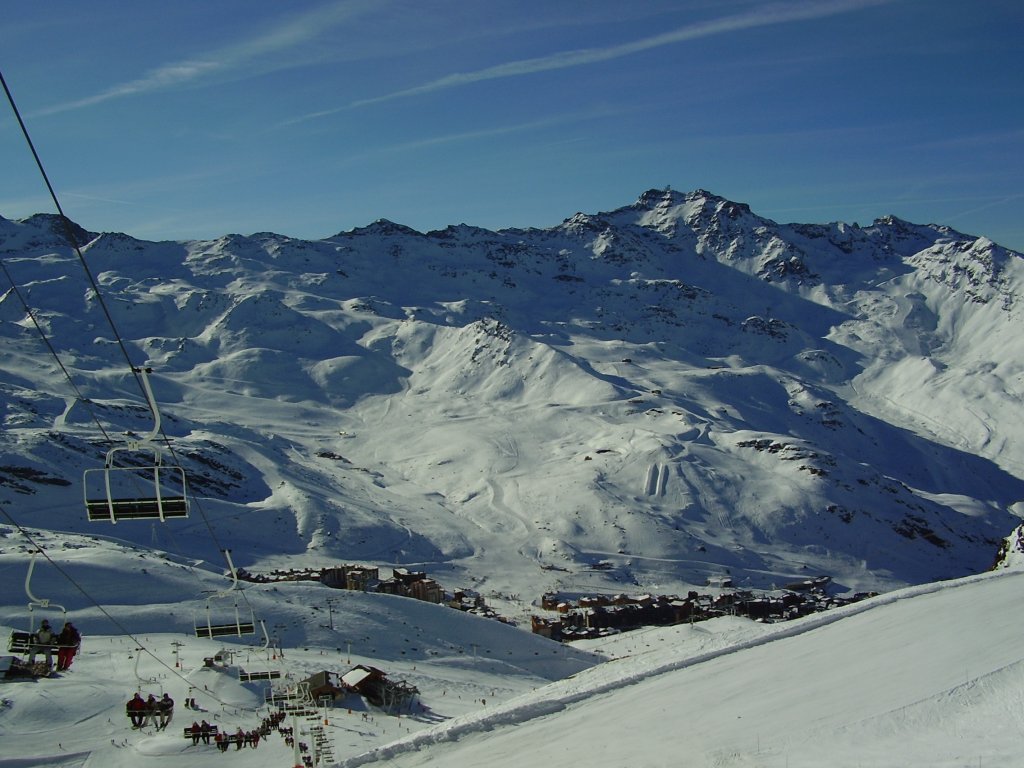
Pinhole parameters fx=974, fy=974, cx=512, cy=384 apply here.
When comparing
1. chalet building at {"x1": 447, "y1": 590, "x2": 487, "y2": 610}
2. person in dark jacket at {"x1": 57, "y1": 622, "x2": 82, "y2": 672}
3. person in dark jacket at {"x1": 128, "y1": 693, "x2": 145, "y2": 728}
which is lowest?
chalet building at {"x1": 447, "y1": 590, "x2": 487, "y2": 610}

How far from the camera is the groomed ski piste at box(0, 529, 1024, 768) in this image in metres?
23.0

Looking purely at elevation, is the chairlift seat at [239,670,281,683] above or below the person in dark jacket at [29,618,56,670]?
below

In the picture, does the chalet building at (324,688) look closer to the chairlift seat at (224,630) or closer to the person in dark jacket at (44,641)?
the chairlift seat at (224,630)

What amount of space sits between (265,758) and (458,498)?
82.7m

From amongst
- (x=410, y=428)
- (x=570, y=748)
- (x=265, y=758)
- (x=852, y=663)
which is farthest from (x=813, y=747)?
(x=410, y=428)

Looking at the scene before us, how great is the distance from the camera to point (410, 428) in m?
145

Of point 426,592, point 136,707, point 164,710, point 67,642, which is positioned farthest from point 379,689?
point 426,592

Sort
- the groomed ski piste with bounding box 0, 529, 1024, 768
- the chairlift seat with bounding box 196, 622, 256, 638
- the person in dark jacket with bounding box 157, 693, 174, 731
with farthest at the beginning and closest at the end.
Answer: the person in dark jacket with bounding box 157, 693, 174, 731 < the chairlift seat with bounding box 196, 622, 256, 638 < the groomed ski piste with bounding box 0, 529, 1024, 768

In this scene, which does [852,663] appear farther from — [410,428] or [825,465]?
[410,428]

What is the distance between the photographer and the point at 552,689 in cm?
3366

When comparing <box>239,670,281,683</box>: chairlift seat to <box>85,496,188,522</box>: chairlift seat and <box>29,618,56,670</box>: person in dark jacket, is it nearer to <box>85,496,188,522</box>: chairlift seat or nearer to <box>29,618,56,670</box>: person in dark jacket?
<box>29,618,56,670</box>: person in dark jacket

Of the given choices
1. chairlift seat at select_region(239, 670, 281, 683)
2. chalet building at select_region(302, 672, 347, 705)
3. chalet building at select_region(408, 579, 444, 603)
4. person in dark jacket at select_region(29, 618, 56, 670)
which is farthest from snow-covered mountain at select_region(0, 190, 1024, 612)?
person in dark jacket at select_region(29, 618, 56, 670)

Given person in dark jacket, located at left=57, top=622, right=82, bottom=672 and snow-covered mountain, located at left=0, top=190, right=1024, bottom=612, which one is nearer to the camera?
person in dark jacket, located at left=57, top=622, right=82, bottom=672

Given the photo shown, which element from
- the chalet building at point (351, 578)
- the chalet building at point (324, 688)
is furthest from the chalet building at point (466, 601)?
the chalet building at point (324, 688)
